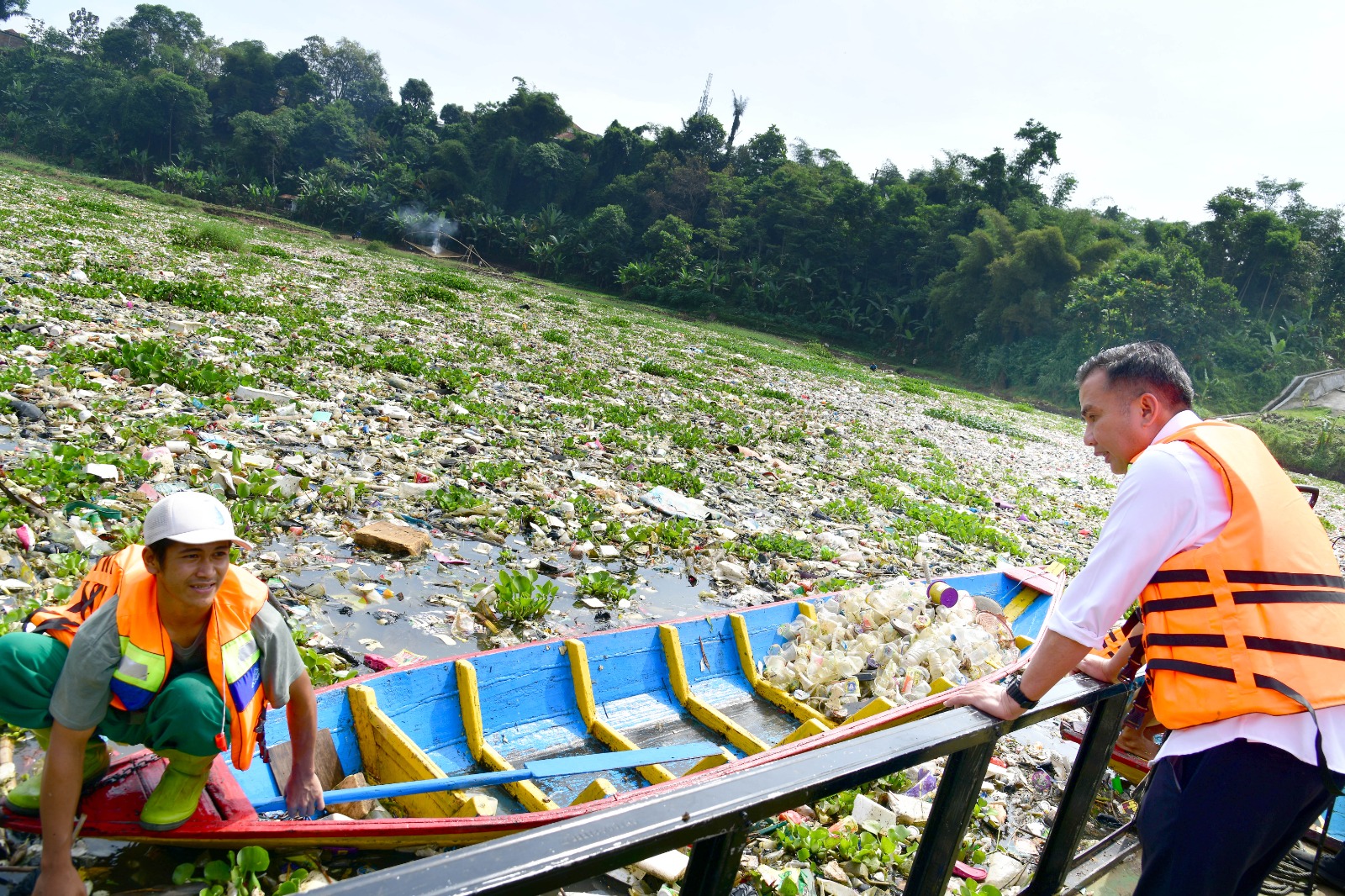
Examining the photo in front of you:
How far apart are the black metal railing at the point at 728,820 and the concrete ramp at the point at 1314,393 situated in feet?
129

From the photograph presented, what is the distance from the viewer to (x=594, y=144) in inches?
2274

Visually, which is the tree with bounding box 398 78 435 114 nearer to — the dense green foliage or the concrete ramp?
the dense green foliage

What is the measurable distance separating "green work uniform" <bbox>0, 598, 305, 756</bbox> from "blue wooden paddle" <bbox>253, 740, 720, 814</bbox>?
0.58 meters

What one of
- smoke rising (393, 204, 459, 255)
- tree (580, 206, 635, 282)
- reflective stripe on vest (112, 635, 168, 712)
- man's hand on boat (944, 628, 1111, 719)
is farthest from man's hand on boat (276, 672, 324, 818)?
smoke rising (393, 204, 459, 255)

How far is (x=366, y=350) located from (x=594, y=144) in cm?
5136

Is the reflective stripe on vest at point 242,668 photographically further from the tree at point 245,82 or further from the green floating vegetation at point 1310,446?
the tree at point 245,82

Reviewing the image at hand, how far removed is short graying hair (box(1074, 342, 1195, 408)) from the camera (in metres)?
2.20

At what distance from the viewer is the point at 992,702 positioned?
1.87 metres

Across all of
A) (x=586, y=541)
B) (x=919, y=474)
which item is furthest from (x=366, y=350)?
(x=919, y=474)

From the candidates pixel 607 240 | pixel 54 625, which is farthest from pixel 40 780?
pixel 607 240

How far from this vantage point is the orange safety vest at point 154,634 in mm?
2133

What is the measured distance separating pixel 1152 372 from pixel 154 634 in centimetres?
287

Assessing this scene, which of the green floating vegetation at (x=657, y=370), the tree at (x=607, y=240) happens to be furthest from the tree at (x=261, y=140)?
the green floating vegetation at (x=657, y=370)

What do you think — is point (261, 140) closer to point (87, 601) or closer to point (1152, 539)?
point (87, 601)
